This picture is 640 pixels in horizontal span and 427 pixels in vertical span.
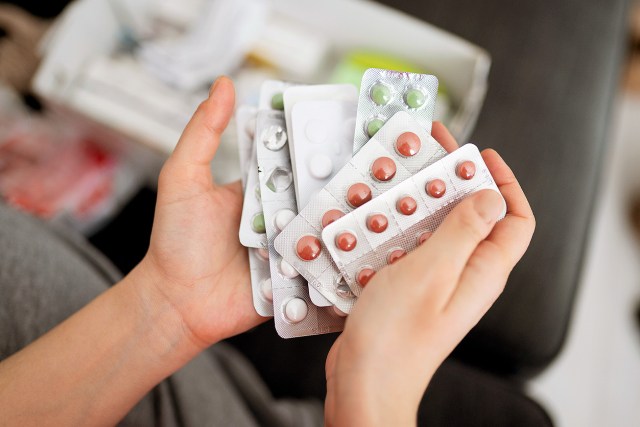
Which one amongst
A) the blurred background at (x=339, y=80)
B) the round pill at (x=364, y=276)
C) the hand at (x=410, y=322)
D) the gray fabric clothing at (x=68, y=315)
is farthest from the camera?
the blurred background at (x=339, y=80)

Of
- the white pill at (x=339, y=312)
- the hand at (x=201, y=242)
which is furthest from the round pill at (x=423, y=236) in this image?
the hand at (x=201, y=242)

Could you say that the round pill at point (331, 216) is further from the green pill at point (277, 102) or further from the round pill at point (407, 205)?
the green pill at point (277, 102)

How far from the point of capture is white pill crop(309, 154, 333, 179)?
53 cm

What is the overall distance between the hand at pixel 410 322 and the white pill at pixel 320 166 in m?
0.18

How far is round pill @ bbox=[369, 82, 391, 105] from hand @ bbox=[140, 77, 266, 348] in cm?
15

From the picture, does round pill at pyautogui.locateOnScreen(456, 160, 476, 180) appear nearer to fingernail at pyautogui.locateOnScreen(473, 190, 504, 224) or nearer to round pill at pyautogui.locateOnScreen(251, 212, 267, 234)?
fingernail at pyautogui.locateOnScreen(473, 190, 504, 224)

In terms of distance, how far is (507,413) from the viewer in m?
0.69

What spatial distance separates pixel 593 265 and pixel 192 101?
1.01 metres

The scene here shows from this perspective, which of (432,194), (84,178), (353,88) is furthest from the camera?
(84,178)

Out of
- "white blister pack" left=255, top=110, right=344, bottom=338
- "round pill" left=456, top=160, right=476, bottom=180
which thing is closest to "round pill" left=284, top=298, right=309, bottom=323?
"white blister pack" left=255, top=110, right=344, bottom=338

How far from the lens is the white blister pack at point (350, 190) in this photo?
489mm

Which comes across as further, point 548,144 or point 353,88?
point 548,144

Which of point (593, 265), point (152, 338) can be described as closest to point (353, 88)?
point (152, 338)

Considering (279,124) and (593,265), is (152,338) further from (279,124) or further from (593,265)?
(593,265)
